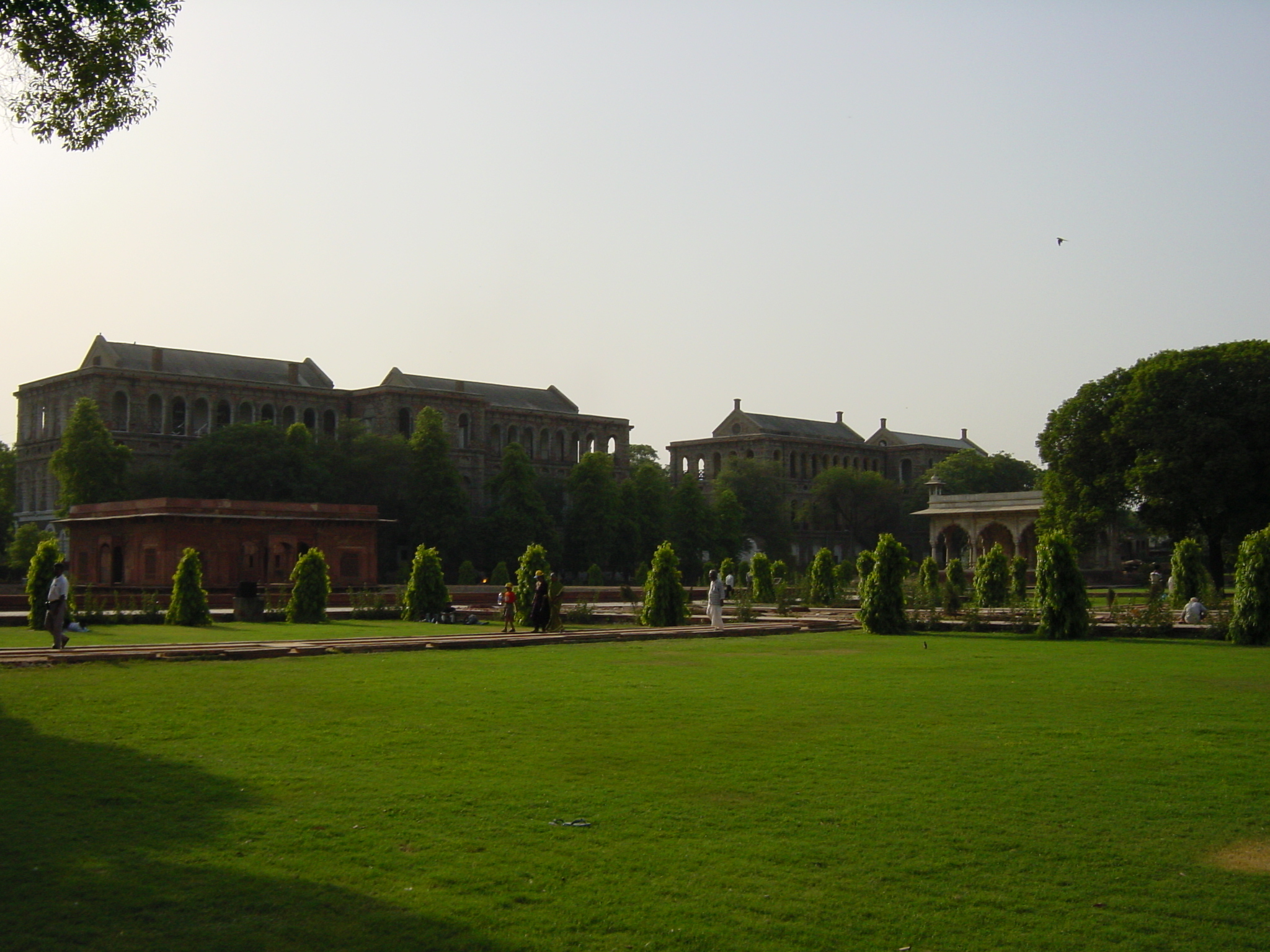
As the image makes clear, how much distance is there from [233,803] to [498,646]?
39.5 feet

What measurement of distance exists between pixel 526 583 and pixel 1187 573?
1402cm

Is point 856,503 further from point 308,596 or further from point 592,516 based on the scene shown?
point 308,596

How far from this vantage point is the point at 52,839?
21.3 ft

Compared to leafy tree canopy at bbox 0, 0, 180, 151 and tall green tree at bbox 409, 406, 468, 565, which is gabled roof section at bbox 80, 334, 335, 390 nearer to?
tall green tree at bbox 409, 406, 468, 565

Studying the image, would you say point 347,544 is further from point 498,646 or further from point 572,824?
point 572,824

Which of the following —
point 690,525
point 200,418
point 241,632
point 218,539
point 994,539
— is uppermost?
point 200,418

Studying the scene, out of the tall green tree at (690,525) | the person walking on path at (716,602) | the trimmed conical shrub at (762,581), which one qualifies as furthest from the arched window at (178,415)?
the person walking on path at (716,602)

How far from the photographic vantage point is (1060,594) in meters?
21.5

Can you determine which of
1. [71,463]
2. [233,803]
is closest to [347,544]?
[71,463]

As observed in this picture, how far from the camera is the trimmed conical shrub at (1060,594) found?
842 inches

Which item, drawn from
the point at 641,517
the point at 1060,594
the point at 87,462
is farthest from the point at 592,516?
the point at 1060,594

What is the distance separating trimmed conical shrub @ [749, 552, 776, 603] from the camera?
1415 inches

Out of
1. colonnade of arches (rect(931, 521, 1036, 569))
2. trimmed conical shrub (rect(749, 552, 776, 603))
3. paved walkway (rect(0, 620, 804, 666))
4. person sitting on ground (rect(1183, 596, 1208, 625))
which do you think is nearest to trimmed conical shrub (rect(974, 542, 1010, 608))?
trimmed conical shrub (rect(749, 552, 776, 603))

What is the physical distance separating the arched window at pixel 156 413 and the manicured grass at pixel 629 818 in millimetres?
60852
